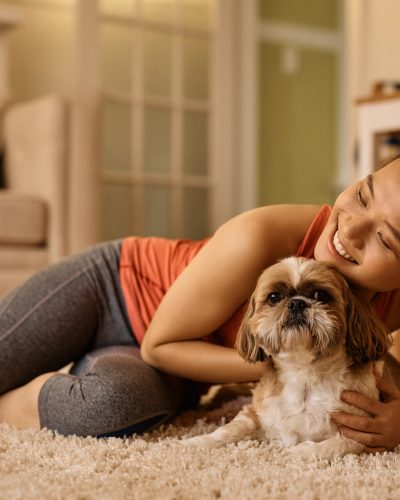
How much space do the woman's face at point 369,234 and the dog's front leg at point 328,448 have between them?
307mm

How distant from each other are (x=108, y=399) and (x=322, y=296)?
1.76 ft

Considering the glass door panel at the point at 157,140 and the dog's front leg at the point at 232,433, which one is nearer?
the dog's front leg at the point at 232,433

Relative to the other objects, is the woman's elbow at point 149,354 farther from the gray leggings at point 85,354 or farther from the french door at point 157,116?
the french door at point 157,116

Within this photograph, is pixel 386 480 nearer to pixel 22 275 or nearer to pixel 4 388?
pixel 4 388

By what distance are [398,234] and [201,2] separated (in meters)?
4.83

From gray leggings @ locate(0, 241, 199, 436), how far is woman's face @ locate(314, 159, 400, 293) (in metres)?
0.54

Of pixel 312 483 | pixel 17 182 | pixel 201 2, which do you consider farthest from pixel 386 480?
pixel 201 2

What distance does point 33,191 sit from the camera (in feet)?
12.9

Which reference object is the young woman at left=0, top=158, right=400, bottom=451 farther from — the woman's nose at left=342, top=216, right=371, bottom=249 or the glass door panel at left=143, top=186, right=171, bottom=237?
the glass door panel at left=143, top=186, right=171, bottom=237

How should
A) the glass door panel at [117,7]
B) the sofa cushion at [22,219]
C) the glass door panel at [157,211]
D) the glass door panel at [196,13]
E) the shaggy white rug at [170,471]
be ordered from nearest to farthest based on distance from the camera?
the shaggy white rug at [170,471], the sofa cushion at [22,219], the glass door panel at [117,7], the glass door panel at [157,211], the glass door panel at [196,13]

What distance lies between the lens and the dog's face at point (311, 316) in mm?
1443

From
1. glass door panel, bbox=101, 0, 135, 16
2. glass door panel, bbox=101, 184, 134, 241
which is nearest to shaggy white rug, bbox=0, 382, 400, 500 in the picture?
glass door panel, bbox=101, 184, 134, 241

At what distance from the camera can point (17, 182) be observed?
408cm

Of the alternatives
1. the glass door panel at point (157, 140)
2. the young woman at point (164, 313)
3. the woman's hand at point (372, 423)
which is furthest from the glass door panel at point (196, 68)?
the woman's hand at point (372, 423)
